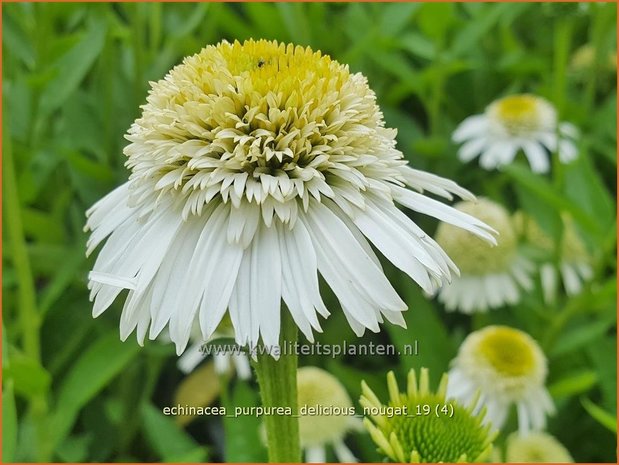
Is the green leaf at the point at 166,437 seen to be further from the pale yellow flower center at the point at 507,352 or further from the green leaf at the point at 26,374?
the pale yellow flower center at the point at 507,352

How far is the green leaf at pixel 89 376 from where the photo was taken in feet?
2.09

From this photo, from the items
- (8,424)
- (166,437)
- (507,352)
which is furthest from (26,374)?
(507,352)

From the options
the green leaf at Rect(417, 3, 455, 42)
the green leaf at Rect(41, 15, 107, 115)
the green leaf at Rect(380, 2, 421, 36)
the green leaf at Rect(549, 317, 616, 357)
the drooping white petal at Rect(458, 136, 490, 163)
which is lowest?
the green leaf at Rect(549, 317, 616, 357)

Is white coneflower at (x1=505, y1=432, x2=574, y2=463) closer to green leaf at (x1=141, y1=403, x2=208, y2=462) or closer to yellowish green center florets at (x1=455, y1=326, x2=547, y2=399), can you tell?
yellowish green center florets at (x1=455, y1=326, x2=547, y2=399)

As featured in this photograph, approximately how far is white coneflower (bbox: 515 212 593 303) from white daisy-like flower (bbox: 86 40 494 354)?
21.2 inches

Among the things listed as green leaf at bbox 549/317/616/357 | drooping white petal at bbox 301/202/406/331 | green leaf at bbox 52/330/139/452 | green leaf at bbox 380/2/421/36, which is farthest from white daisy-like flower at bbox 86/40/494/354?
green leaf at bbox 380/2/421/36

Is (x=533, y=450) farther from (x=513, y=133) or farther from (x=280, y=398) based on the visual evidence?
(x=513, y=133)

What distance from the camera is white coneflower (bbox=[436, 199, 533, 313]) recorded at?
2.70 ft

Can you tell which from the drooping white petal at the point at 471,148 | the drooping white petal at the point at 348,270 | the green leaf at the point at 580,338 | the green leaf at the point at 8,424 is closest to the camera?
the drooping white petal at the point at 348,270

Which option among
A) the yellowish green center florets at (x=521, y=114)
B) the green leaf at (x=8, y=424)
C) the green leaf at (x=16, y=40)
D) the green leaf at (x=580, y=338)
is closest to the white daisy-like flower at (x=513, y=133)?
the yellowish green center florets at (x=521, y=114)

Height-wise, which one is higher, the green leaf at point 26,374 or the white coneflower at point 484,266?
the white coneflower at point 484,266

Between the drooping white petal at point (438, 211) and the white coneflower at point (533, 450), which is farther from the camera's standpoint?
the white coneflower at point (533, 450)

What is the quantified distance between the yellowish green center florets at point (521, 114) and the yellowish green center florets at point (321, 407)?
0.48 metres

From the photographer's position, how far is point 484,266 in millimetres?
869
